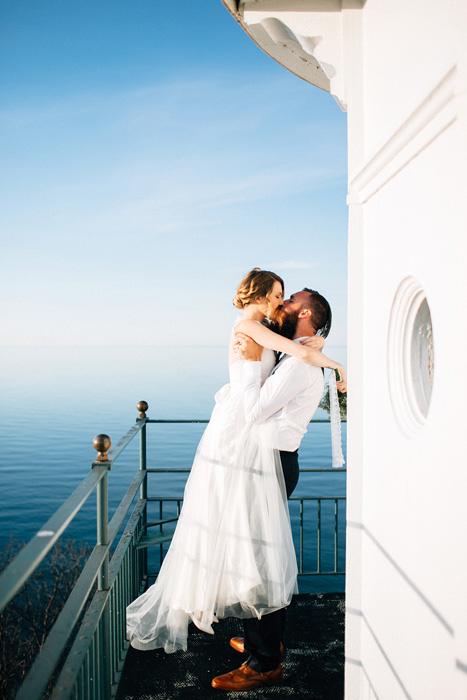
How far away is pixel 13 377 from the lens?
164m

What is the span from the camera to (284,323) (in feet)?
8.79

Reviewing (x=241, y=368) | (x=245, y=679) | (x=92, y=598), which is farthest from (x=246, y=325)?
(x=245, y=679)

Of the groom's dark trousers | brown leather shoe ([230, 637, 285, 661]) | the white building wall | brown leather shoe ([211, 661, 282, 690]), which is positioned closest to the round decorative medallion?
the white building wall

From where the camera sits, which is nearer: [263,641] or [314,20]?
[314,20]

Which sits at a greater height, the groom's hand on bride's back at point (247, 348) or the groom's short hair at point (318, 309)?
the groom's short hair at point (318, 309)

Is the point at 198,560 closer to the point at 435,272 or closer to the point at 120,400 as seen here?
the point at 435,272

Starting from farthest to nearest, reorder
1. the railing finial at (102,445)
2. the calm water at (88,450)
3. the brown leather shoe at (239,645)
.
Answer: the calm water at (88,450) < the brown leather shoe at (239,645) < the railing finial at (102,445)

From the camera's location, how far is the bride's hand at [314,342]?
2.49 meters

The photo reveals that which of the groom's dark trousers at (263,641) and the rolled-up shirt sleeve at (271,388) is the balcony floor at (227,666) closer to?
the groom's dark trousers at (263,641)

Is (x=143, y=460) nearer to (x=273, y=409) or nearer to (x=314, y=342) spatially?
(x=273, y=409)

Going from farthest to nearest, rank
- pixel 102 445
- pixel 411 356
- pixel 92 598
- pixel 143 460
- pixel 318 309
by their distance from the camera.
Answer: pixel 143 460 < pixel 318 309 < pixel 92 598 < pixel 102 445 < pixel 411 356

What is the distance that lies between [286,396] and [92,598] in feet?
3.98

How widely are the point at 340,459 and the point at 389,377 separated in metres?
1.10

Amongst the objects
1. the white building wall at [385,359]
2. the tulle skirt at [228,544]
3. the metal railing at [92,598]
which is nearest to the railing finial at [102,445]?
the metal railing at [92,598]
